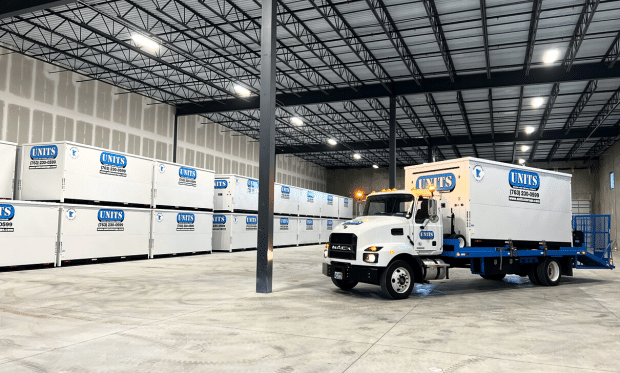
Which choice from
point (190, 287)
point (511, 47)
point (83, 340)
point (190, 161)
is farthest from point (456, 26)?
point (190, 161)

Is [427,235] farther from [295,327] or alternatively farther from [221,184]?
[221,184]

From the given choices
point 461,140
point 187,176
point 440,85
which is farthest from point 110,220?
point 461,140

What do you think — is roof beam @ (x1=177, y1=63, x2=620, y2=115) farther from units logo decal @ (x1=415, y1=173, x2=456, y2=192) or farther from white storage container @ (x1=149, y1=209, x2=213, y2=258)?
units logo decal @ (x1=415, y1=173, x2=456, y2=192)

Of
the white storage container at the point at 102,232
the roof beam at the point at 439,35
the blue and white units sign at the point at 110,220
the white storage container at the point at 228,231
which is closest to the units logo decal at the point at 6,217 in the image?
the white storage container at the point at 102,232

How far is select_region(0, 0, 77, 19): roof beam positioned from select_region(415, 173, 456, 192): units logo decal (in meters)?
10.3

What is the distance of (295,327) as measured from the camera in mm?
6918

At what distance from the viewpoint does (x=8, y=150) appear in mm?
15375

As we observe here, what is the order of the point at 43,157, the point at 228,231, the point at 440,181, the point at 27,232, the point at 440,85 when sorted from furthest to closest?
the point at 228,231 → the point at 440,85 → the point at 43,157 → the point at 27,232 → the point at 440,181

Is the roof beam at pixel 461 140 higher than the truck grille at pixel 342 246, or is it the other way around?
the roof beam at pixel 461 140

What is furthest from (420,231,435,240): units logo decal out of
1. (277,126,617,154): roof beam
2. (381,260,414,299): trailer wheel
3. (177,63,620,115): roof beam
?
(277,126,617,154): roof beam

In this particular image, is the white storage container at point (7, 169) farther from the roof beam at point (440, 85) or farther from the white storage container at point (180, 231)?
the roof beam at point (440, 85)

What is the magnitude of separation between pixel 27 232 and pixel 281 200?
1740 cm

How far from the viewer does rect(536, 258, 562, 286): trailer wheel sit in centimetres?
1241

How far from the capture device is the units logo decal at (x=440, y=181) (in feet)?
37.1
